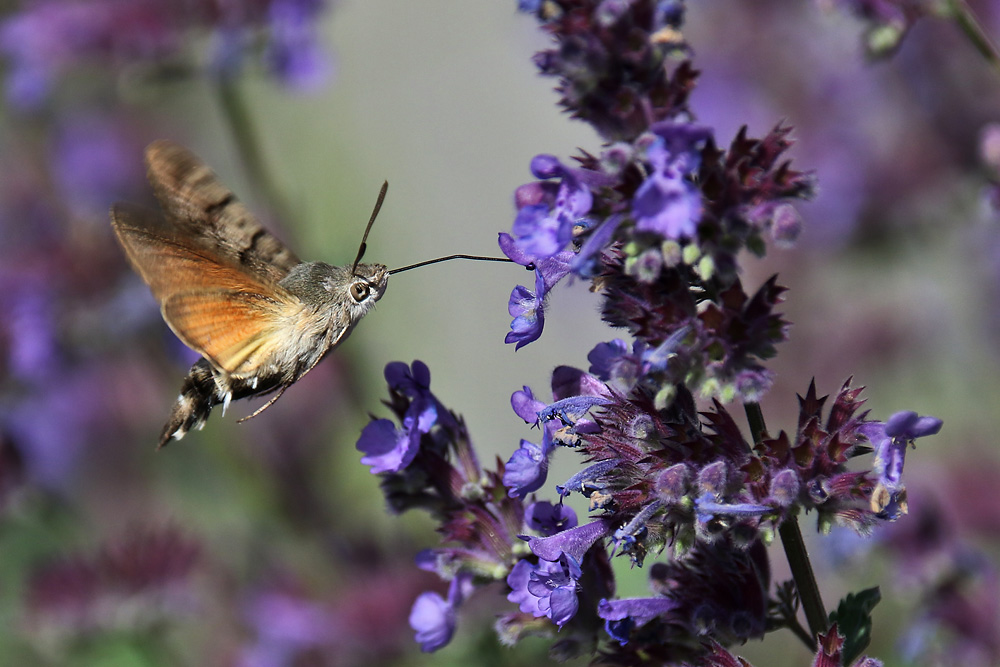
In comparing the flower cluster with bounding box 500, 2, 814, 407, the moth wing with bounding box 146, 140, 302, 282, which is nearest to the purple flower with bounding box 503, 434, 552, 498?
the flower cluster with bounding box 500, 2, 814, 407

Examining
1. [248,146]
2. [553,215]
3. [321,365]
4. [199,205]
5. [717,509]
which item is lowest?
[717,509]

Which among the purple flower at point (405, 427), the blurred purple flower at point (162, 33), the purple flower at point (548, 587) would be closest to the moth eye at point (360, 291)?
the purple flower at point (405, 427)

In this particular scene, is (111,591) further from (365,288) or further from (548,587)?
(548,587)

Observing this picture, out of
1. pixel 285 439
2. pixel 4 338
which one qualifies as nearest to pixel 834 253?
pixel 285 439

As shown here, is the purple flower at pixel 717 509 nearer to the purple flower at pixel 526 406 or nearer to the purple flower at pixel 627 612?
Result: the purple flower at pixel 627 612

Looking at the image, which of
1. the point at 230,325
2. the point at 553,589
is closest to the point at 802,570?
the point at 553,589

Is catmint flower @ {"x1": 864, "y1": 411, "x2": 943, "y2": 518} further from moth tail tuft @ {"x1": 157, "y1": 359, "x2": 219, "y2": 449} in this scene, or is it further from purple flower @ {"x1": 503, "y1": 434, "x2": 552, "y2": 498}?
moth tail tuft @ {"x1": 157, "y1": 359, "x2": 219, "y2": 449}
